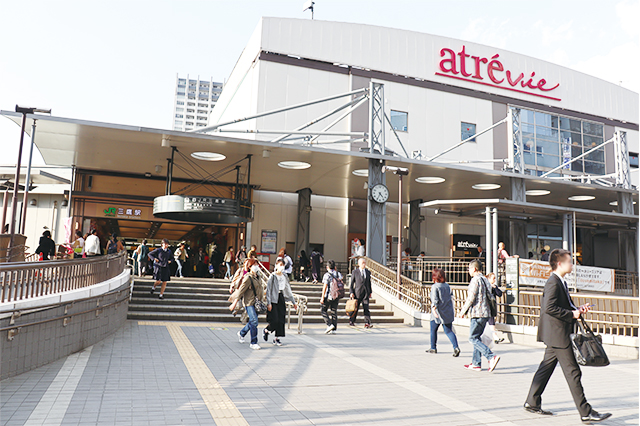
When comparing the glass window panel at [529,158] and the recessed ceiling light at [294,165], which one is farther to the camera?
the glass window panel at [529,158]

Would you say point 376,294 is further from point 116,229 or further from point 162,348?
point 116,229

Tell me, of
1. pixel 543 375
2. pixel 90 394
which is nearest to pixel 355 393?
pixel 543 375

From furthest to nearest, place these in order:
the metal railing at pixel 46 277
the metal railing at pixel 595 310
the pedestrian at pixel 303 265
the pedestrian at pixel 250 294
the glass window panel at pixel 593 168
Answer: the glass window panel at pixel 593 168, the pedestrian at pixel 303 265, the metal railing at pixel 595 310, the pedestrian at pixel 250 294, the metal railing at pixel 46 277

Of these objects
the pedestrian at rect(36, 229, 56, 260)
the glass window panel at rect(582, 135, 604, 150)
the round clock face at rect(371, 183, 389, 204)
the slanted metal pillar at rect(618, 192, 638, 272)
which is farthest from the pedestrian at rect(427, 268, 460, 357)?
the glass window panel at rect(582, 135, 604, 150)

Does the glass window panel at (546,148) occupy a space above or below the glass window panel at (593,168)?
above

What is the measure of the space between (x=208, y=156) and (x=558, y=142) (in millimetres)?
23691

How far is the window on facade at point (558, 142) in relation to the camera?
31.5m

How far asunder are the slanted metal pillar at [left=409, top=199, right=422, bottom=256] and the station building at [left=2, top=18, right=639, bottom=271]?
75mm

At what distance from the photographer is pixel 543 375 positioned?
17.5ft

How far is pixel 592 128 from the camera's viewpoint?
3409 cm

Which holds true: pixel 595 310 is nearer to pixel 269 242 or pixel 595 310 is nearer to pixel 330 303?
pixel 330 303

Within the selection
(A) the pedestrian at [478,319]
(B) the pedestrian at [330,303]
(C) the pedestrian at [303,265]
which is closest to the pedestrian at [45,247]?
(B) the pedestrian at [330,303]

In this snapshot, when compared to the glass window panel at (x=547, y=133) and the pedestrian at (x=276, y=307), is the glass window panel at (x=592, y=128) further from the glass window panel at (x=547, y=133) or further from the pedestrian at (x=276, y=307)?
the pedestrian at (x=276, y=307)

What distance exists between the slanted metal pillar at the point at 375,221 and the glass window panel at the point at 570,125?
2008cm
